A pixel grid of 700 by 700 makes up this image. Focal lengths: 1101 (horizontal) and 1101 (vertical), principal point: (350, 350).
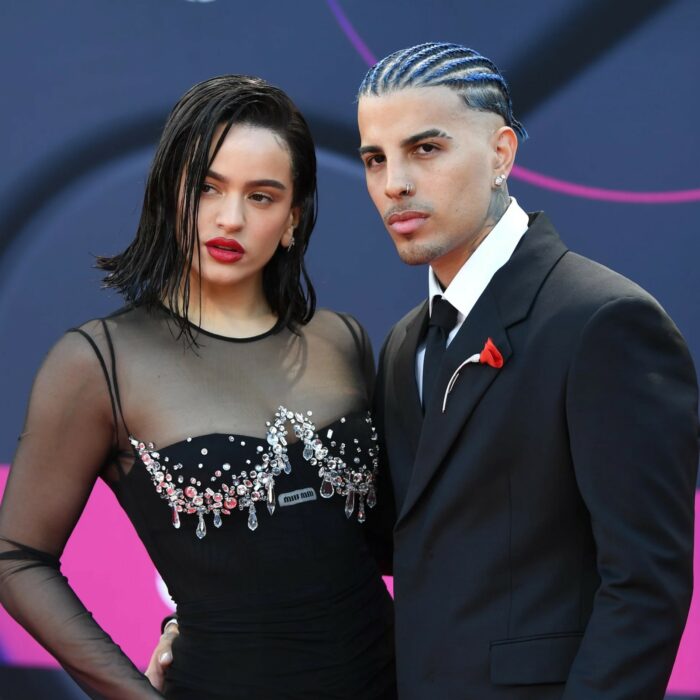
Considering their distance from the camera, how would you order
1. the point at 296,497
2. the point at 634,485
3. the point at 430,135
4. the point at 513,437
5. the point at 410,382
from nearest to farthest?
the point at 634,485 → the point at 513,437 → the point at 430,135 → the point at 410,382 → the point at 296,497

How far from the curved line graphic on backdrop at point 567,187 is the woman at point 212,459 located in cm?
73

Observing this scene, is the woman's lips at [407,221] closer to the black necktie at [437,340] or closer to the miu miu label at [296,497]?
the black necktie at [437,340]

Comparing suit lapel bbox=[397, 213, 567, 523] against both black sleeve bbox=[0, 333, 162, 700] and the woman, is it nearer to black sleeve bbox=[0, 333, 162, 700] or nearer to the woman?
the woman

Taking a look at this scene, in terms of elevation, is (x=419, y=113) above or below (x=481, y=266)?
above

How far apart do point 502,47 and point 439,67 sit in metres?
1.02

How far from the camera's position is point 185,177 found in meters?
1.91

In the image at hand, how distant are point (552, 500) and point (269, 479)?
0.54 m

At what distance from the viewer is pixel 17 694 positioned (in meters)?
2.84

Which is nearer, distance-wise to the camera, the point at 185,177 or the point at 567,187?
the point at 185,177

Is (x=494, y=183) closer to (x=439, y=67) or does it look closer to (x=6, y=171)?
(x=439, y=67)

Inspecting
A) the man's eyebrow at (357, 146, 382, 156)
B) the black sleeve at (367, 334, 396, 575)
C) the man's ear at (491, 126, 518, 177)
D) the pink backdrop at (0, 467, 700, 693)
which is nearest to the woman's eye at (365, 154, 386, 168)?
the man's eyebrow at (357, 146, 382, 156)

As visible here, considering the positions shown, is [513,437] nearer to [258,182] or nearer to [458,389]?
[458,389]

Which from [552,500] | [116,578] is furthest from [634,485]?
[116,578]

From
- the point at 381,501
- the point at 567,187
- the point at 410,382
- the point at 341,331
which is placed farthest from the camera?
the point at 567,187
